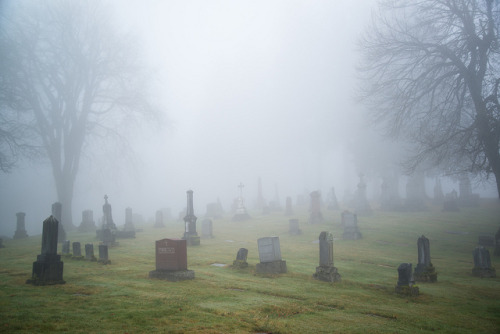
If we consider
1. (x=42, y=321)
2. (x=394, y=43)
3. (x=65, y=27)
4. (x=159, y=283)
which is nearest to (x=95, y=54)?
(x=65, y=27)

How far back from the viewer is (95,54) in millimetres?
27391

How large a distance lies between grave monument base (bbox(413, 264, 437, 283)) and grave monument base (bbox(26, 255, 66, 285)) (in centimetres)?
997

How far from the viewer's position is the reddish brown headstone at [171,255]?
30.3ft

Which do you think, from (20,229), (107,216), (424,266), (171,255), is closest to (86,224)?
(20,229)

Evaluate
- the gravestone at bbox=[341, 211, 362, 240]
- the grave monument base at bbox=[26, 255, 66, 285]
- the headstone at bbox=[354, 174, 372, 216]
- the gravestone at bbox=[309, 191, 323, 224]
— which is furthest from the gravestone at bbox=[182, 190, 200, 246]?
the headstone at bbox=[354, 174, 372, 216]

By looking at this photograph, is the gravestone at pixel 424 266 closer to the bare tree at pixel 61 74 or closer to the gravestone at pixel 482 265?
the gravestone at pixel 482 265

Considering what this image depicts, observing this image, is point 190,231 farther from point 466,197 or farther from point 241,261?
point 466,197

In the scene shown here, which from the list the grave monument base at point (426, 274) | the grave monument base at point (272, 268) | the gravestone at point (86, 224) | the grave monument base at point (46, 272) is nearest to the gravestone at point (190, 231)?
the grave monument base at point (272, 268)

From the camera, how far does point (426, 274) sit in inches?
409

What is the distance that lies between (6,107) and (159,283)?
2212 cm

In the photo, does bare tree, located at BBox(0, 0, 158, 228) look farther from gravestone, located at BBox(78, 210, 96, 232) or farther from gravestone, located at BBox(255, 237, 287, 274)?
gravestone, located at BBox(255, 237, 287, 274)

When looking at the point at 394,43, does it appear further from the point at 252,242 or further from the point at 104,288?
the point at 104,288

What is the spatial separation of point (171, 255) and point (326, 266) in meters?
4.44

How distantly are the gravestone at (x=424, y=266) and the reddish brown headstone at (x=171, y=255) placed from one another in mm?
7148
